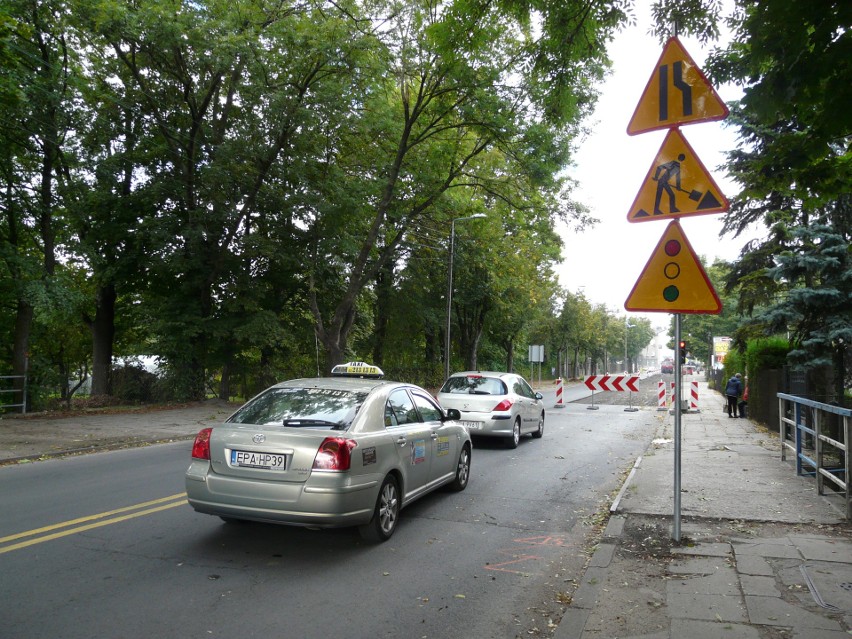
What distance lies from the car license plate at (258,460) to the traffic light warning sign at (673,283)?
346 centimetres

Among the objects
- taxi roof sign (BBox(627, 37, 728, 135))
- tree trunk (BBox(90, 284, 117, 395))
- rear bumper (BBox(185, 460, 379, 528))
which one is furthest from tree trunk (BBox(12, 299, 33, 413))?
taxi roof sign (BBox(627, 37, 728, 135))

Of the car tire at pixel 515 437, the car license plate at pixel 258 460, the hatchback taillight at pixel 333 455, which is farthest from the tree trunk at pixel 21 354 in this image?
the hatchback taillight at pixel 333 455

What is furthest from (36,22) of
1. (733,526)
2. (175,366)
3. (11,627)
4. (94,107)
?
(733,526)

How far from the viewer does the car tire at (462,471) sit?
833 cm

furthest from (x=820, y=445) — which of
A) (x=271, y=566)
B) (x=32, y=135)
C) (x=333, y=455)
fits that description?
(x=32, y=135)

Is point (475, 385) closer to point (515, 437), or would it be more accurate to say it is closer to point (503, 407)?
point (503, 407)

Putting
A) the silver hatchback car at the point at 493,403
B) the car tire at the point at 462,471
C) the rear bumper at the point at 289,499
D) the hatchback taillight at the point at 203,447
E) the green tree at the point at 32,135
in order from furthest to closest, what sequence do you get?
the green tree at the point at 32,135, the silver hatchback car at the point at 493,403, the car tire at the point at 462,471, the hatchback taillight at the point at 203,447, the rear bumper at the point at 289,499

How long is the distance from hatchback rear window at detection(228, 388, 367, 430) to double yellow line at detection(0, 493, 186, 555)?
173 cm

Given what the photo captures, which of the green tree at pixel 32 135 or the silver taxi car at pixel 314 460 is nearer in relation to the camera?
the silver taxi car at pixel 314 460

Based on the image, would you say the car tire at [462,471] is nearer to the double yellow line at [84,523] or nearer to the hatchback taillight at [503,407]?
the double yellow line at [84,523]

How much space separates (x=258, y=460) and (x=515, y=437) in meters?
8.14

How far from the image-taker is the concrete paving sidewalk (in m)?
4.01

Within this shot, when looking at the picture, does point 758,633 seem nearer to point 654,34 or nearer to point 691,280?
point 691,280

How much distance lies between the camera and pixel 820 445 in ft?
24.9
